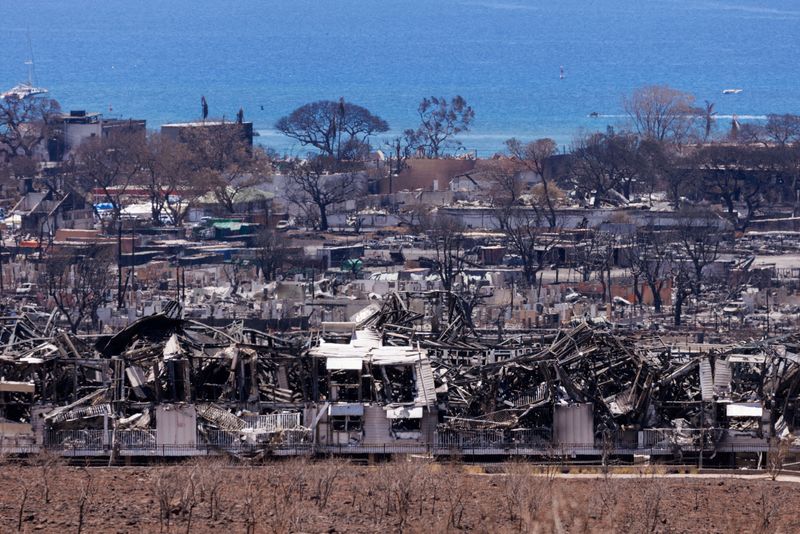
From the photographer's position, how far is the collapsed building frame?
34.6 meters

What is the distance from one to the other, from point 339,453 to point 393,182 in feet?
162

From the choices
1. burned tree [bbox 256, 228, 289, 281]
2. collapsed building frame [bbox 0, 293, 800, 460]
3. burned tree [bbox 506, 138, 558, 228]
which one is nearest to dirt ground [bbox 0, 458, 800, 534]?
collapsed building frame [bbox 0, 293, 800, 460]

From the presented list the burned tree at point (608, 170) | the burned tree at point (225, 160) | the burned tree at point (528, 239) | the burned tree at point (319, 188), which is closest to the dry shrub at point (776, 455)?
the burned tree at point (528, 239)

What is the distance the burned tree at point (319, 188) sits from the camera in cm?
7556

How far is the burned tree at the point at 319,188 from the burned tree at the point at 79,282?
1271 cm

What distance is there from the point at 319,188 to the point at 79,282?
69.5ft

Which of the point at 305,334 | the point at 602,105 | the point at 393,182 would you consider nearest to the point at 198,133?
the point at 393,182

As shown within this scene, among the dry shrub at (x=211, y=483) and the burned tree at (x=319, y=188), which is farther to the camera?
the burned tree at (x=319, y=188)

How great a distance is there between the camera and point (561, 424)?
34.8 metres

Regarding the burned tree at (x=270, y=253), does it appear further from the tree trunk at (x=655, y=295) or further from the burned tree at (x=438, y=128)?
the burned tree at (x=438, y=128)

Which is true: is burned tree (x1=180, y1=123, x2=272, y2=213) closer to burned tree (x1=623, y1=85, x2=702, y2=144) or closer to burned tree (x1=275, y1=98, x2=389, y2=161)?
burned tree (x1=275, y1=98, x2=389, y2=161)

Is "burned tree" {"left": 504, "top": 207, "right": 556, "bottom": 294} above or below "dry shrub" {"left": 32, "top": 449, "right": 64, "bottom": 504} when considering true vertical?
above

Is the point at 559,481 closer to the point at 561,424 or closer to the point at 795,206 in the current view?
the point at 561,424

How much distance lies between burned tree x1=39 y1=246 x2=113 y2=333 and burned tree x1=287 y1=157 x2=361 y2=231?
12.7m
